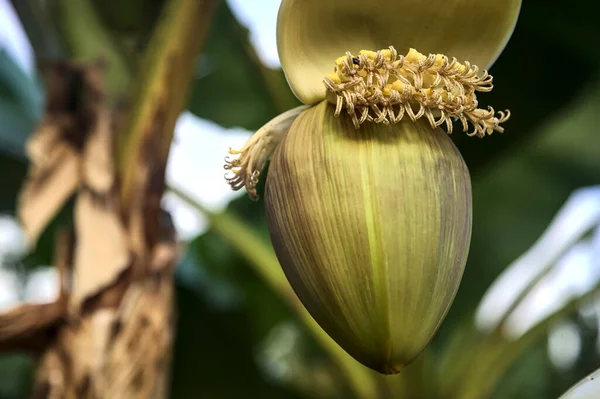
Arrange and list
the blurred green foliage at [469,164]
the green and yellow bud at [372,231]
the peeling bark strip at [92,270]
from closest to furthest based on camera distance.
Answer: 1. the green and yellow bud at [372,231]
2. the peeling bark strip at [92,270]
3. the blurred green foliage at [469,164]

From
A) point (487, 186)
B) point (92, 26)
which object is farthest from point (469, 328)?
point (92, 26)

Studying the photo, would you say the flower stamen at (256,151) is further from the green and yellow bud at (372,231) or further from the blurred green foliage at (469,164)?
the blurred green foliage at (469,164)

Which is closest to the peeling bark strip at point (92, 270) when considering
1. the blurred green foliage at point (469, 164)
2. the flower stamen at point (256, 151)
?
the blurred green foliage at point (469, 164)

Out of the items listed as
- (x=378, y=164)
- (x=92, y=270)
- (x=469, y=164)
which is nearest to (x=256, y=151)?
(x=378, y=164)

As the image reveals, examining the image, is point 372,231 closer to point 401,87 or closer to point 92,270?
point 401,87

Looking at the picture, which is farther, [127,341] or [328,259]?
[127,341]

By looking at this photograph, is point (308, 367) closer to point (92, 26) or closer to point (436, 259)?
point (92, 26)
